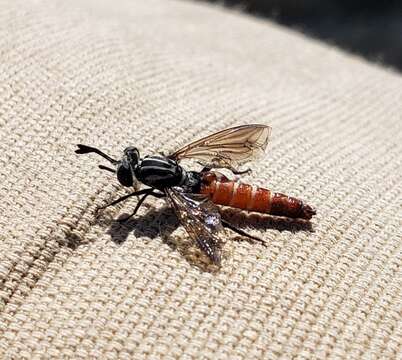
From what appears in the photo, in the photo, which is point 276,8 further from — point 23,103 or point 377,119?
point 23,103

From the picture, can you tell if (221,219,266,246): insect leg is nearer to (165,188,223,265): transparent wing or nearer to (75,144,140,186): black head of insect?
(165,188,223,265): transparent wing

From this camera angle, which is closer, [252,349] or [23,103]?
[252,349]

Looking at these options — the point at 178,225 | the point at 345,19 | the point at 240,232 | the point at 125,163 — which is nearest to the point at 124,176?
the point at 125,163

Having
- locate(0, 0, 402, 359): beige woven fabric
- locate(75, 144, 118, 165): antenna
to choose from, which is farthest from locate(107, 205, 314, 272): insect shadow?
locate(75, 144, 118, 165): antenna

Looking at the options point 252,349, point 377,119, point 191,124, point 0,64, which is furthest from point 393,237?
point 0,64

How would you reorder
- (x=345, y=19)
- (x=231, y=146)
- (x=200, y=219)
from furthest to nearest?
(x=345, y=19) < (x=231, y=146) < (x=200, y=219)

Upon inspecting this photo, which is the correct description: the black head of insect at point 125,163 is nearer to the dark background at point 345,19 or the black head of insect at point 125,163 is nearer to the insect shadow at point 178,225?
the insect shadow at point 178,225

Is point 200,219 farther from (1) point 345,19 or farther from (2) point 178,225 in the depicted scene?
(1) point 345,19
